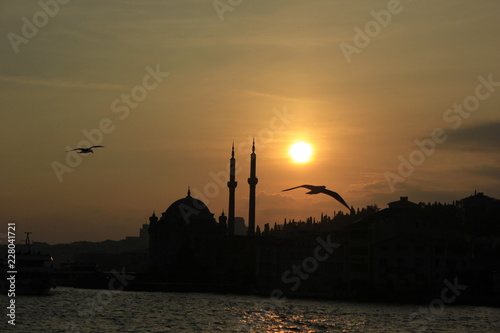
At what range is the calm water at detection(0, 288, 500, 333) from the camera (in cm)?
6950

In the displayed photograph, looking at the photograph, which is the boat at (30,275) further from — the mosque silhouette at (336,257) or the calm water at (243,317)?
the mosque silhouette at (336,257)

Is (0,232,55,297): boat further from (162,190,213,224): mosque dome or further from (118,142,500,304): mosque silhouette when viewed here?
(162,190,213,224): mosque dome

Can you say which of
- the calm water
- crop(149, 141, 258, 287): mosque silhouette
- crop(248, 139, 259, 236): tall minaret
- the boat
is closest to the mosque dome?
crop(149, 141, 258, 287): mosque silhouette

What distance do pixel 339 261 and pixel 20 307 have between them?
47.7 m

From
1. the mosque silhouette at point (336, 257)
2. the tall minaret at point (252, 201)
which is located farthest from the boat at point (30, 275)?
the tall minaret at point (252, 201)

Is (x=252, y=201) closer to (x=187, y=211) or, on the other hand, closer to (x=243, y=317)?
(x=187, y=211)

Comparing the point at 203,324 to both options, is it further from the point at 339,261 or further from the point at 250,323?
the point at 339,261

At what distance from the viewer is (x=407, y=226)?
11575cm

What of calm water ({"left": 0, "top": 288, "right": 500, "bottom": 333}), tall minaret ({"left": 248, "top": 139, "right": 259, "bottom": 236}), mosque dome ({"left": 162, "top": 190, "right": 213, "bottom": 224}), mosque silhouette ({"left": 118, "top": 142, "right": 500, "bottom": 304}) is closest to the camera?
calm water ({"left": 0, "top": 288, "right": 500, "bottom": 333})

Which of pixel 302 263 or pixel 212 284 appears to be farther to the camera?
pixel 212 284

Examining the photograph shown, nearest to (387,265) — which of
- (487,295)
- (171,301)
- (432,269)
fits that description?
(432,269)

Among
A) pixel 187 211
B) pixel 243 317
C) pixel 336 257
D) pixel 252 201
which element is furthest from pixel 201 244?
pixel 243 317

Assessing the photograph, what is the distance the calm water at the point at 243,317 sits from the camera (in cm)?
6950

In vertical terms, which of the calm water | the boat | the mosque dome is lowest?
the calm water
